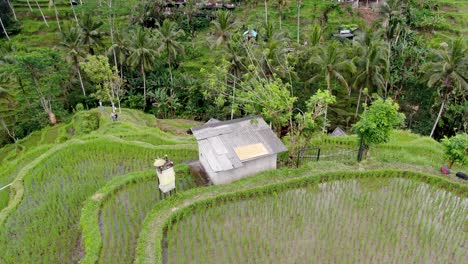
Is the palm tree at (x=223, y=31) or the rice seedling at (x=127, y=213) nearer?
the rice seedling at (x=127, y=213)

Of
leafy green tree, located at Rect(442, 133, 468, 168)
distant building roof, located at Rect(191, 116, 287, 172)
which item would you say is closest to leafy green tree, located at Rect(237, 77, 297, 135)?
distant building roof, located at Rect(191, 116, 287, 172)

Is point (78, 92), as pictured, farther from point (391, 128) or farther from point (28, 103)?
point (391, 128)

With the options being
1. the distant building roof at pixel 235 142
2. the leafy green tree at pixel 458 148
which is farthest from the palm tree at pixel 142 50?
the leafy green tree at pixel 458 148

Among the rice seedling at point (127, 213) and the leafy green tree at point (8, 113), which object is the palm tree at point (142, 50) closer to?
the leafy green tree at point (8, 113)

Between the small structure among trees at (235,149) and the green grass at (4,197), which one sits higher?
the small structure among trees at (235,149)

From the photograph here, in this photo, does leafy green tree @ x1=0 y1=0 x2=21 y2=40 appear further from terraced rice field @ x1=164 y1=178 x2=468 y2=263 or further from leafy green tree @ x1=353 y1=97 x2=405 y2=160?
leafy green tree @ x1=353 y1=97 x2=405 y2=160

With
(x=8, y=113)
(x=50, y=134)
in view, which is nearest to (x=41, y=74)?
(x=50, y=134)

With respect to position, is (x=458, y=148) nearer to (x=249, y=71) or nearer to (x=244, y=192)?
(x=244, y=192)
